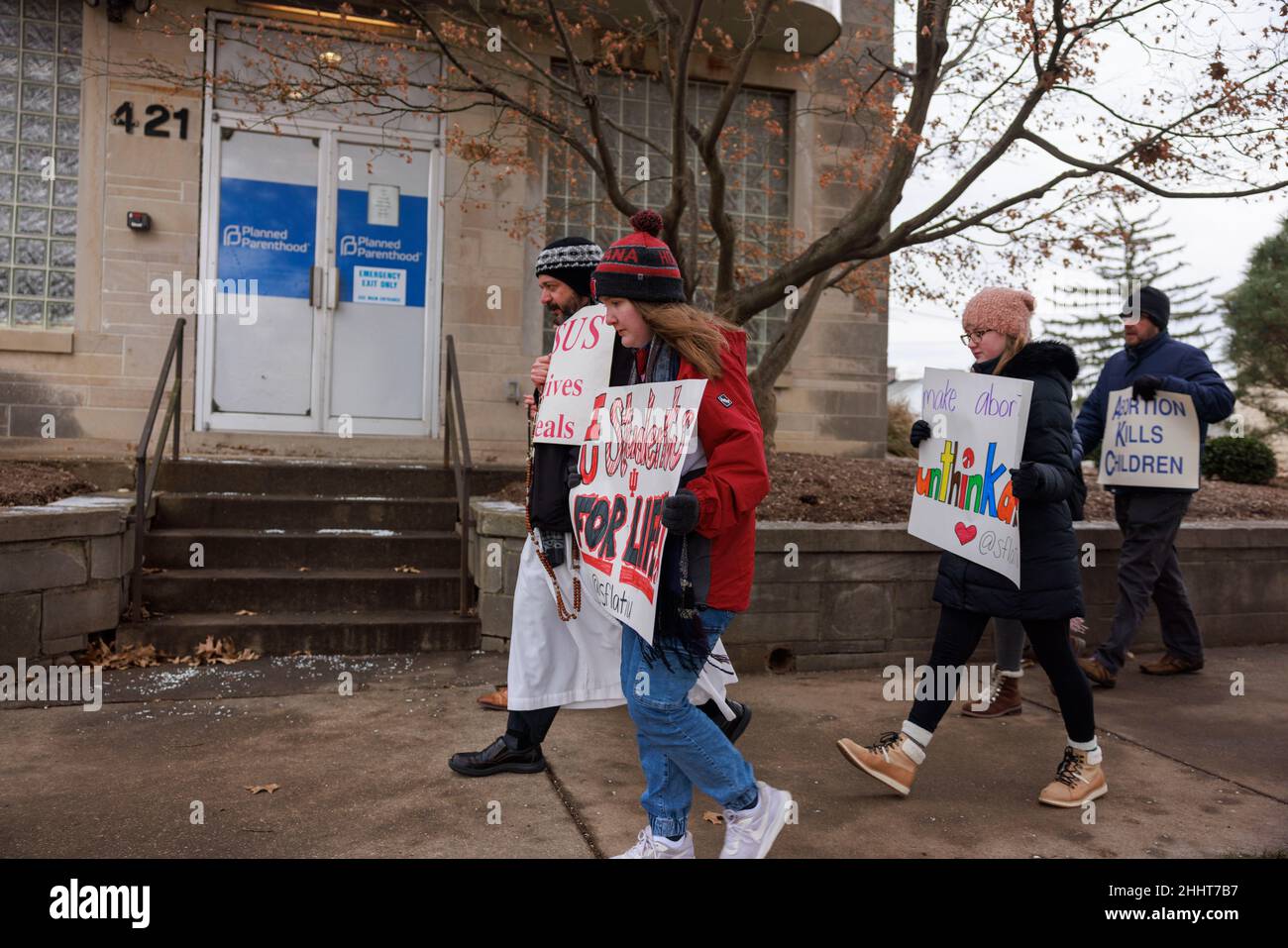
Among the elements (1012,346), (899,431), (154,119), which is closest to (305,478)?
(154,119)

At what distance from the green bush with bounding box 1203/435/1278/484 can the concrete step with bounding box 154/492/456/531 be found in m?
8.94

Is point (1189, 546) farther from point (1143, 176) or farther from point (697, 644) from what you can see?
point (697, 644)

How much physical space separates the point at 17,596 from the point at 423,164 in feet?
18.0

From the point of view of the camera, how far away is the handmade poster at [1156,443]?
5742mm

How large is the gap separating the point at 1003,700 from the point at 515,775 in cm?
256

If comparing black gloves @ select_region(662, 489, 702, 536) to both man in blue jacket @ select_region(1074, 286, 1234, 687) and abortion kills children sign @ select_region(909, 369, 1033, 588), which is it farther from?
man in blue jacket @ select_region(1074, 286, 1234, 687)

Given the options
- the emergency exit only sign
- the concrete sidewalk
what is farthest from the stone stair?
the emergency exit only sign

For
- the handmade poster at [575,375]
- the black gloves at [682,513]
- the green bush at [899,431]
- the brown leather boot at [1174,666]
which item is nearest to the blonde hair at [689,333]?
the black gloves at [682,513]

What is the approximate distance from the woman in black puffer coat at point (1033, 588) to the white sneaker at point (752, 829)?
3.29ft

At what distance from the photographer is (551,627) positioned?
410cm

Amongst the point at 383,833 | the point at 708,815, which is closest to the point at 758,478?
the point at 708,815

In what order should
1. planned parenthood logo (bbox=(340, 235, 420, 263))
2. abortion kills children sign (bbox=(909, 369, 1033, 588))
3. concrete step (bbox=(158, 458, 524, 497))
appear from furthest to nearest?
1. planned parenthood logo (bbox=(340, 235, 420, 263))
2. concrete step (bbox=(158, 458, 524, 497))
3. abortion kills children sign (bbox=(909, 369, 1033, 588))

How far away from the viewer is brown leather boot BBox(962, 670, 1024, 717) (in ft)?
17.0

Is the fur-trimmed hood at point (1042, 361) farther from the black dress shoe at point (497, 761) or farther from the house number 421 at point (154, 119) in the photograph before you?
the house number 421 at point (154, 119)
